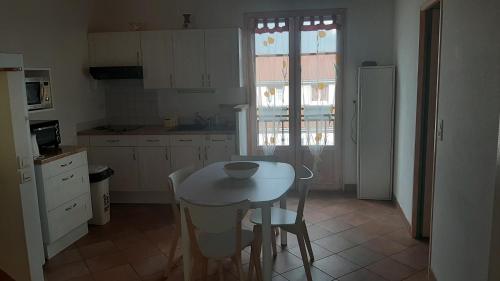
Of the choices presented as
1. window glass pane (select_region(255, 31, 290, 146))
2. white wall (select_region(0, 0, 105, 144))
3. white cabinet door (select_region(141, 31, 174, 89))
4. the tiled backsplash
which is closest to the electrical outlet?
window glass pane (select_region(255, 31, 290, 146))

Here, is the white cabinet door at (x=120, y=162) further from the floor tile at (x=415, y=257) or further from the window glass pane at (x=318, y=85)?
the floor tile at (x=415, y=257)

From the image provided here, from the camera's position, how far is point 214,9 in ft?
17.1

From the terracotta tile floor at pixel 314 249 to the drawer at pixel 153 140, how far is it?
31.3 inches

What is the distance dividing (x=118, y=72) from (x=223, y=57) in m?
1.28

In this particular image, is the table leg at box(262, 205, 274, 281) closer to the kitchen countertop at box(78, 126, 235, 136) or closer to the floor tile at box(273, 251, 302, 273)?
the floor tile at box(273, 251, 302, 273)

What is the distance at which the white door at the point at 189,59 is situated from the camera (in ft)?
16.1

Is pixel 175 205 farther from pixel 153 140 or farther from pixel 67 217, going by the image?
pixel 153 140

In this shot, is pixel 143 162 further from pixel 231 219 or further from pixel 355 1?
pixel 355 1

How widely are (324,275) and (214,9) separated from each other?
11.6ft

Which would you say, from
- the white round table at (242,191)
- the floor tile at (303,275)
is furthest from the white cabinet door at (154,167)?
the floor tile at (303,275)

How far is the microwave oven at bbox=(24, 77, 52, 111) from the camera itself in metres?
3.81

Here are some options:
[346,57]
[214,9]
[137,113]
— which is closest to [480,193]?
[346,57]

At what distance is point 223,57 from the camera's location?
4902 mm

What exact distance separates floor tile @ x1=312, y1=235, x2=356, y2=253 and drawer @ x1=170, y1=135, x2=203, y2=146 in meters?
1.86
